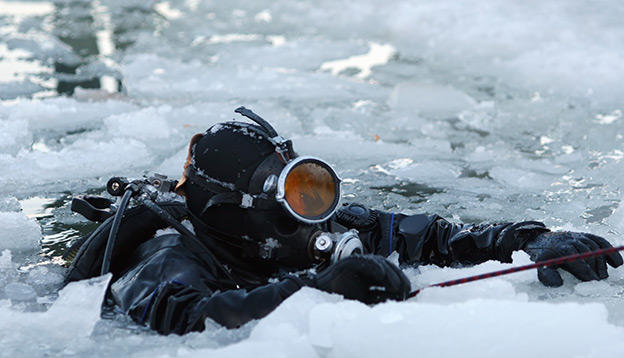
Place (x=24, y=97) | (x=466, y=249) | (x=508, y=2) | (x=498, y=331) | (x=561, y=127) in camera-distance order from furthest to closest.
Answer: (x=508, y=2) → (x=24, y=97) → (x=561, y=127) → (x=466, y=249) → (x=498, y=331)

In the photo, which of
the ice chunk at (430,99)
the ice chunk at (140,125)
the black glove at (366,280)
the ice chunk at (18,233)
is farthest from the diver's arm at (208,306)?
the ice chunk at (430,99)

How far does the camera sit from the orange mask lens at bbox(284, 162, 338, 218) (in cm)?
246

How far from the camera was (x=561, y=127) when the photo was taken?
509cm

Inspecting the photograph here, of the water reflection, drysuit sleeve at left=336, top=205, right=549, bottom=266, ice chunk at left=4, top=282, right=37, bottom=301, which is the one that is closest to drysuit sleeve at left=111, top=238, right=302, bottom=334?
ice chunk at left=4, top=282, right=37, bottom=301

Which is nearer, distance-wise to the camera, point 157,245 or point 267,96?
point 157,245

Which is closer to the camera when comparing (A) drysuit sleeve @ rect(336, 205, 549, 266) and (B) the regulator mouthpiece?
(B) the regulator mouthpiece

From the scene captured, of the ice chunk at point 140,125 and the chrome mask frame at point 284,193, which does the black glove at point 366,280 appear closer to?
the chrome mask frame at point 284,193

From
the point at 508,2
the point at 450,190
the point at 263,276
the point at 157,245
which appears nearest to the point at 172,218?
the point at 157,245

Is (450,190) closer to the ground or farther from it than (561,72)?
closer to the ground

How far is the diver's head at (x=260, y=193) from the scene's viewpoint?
2.47 m

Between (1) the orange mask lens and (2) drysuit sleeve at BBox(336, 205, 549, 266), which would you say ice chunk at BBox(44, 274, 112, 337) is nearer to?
(1) the orange mask lens

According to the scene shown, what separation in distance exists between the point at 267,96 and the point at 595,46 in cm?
304

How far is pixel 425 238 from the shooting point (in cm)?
293

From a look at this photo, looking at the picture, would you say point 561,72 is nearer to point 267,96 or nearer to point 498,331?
point 267,96
